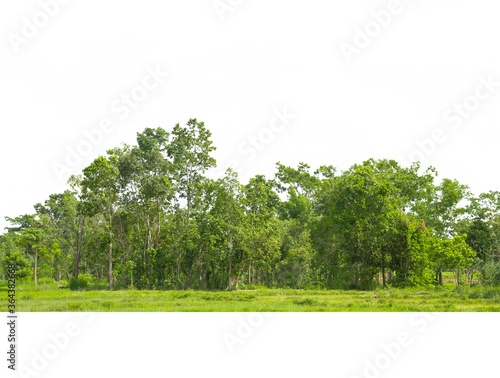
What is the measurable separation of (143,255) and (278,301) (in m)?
18.2

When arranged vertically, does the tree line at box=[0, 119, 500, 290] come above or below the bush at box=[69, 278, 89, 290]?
above

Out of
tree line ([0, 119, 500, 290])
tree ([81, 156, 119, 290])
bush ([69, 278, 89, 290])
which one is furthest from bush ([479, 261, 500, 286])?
bush ([69, 278, 89, 290])

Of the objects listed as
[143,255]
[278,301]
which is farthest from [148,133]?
[278,301]

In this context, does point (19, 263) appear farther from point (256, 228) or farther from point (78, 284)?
point (256, 228)

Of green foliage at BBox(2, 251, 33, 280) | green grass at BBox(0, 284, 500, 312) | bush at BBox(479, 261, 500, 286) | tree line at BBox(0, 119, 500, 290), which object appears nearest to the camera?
green grass at BBox(0, 284, 500, 312)

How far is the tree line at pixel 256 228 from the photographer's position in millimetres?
30797

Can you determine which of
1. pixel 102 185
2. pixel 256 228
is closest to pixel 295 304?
pixel 256 228

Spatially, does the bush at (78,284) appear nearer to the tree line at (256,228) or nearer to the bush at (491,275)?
the tree line at (256,228)

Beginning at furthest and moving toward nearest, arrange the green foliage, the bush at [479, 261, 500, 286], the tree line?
1. the green foliage
2. the tree line
3. the bush at [479, 261, 500, 286]

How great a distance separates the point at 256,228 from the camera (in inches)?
1251

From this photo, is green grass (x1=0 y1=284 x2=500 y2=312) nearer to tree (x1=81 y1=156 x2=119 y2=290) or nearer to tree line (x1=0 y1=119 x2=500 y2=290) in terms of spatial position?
tree line (x1=0 y1=119 x2=500 y2=290)

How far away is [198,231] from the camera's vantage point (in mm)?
32469

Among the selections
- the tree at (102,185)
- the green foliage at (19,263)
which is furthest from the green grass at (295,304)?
the green foliage at (19,263)

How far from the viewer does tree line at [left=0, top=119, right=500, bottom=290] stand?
30.8 metres
